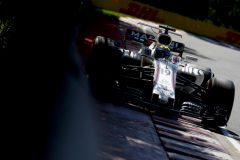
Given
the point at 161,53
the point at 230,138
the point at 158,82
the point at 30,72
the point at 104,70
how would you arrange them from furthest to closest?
1. the point at 161,53
2. the point at 158,82
3. the point at 230,138
4. the point at 104,70
5. the point at 30,72

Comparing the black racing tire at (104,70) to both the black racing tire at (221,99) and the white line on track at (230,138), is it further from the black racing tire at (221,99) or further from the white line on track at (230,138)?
the white line on track at (230,138)

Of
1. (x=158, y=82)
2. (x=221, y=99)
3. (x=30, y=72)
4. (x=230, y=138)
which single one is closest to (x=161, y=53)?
(x=158, y=82)

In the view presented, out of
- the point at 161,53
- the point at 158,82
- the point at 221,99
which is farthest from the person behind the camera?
the point at 161,53

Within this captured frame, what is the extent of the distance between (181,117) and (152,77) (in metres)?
1.22

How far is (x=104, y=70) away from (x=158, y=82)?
1161mm

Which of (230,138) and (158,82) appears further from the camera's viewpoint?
(158,82)

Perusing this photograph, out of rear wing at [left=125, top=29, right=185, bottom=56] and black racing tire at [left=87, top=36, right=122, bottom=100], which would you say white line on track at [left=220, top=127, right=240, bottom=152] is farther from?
black racing tire at [left=87, top=36, right=122, bottom=100]

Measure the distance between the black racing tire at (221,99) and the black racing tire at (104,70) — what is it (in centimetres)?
203

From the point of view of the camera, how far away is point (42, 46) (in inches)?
280

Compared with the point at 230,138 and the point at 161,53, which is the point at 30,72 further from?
the point at 161,53

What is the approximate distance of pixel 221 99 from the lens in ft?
36.1

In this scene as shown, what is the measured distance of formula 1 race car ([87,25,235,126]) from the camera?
10.6 m

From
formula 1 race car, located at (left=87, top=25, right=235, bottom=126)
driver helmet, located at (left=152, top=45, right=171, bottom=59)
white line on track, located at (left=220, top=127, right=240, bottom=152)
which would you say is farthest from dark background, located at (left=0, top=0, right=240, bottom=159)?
white line on track, located at (left=220, top=127, right=240, bottom=152)

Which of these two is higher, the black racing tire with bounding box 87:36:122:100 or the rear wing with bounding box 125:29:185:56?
the rear wing with bounding box 125:29:185:56
